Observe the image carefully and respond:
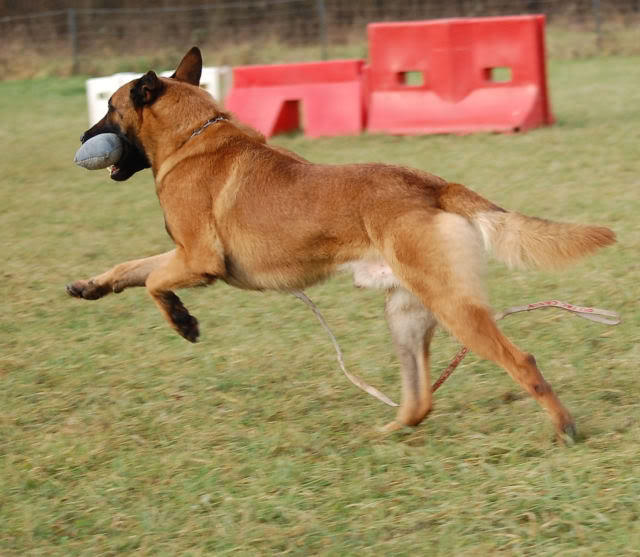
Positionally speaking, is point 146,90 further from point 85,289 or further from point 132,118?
point 85,289

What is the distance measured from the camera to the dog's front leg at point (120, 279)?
189 inches

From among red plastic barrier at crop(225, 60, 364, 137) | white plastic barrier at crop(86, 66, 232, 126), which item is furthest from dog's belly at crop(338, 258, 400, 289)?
white plastic barrier at crop(86, 66, 232, 126)

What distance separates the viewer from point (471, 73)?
12.2 meters

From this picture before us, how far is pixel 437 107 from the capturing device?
490 inches

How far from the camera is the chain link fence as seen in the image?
22938 millimetres

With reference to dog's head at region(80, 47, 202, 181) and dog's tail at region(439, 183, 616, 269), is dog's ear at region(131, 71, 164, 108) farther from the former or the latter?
dog's tail at region(439, 183, 616, 269)

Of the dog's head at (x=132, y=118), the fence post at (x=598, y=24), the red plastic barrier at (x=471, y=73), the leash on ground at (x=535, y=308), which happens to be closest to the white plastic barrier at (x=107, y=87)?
the red plastic barrier at (x=471, y=73)

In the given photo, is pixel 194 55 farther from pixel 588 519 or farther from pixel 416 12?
pixel 416 12

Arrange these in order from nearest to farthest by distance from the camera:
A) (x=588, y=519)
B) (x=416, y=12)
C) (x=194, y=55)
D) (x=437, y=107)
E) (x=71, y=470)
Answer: (x=588, y=519) < (x=71, y=470) < (x=194, y=55) < (x=437, y=107) < (x=416, y=12)

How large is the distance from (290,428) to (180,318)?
28.4 inches

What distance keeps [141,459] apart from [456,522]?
56.2 inches

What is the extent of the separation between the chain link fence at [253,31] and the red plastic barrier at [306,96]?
10167 millimetres

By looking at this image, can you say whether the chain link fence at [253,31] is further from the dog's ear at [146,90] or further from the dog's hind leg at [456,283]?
the dog's hind leg at [456,283]

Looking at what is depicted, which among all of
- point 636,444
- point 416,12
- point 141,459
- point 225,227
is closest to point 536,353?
point 636,444
